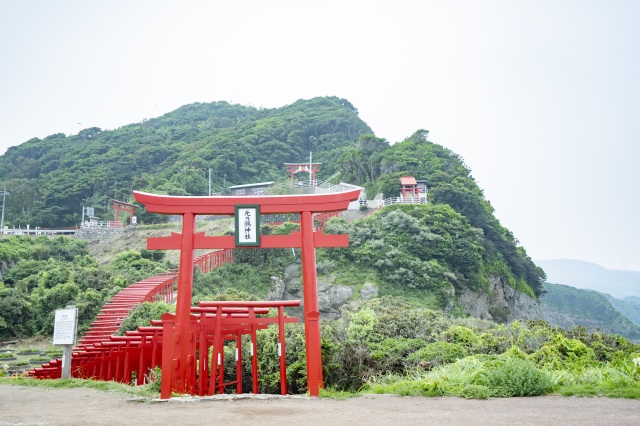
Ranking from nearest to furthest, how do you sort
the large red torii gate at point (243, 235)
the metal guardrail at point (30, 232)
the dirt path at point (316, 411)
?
the dirt path at point (316, 411)
the large red torii gate at point (243, 235)
the metal guardrail at point (30, 232)

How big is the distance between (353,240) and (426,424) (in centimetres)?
2853

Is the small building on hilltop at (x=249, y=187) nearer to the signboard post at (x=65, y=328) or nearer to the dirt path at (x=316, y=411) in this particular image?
the signboard post at (x=65, y=328)

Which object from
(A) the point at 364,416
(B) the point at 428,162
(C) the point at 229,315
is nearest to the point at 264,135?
(B) the point at 428,162

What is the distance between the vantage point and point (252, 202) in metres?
10.8

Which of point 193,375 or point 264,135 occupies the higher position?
point 264,135

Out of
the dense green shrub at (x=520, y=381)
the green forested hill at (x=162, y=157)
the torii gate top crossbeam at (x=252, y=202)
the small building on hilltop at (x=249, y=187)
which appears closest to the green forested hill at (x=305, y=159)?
the green forested hill at (x=162, y=157)

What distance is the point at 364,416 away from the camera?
21.6 feet

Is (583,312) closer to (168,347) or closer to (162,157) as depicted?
(162,157)

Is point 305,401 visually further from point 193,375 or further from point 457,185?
point 457,185

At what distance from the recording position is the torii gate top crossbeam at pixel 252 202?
10.8m

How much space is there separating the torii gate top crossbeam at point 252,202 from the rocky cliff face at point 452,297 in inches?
602

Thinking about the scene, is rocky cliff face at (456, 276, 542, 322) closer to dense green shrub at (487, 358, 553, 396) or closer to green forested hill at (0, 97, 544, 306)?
green forested hill at (0, 97, 544, 306)

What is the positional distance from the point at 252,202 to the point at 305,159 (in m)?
64.3

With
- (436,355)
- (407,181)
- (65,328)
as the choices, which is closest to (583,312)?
(407,181)
